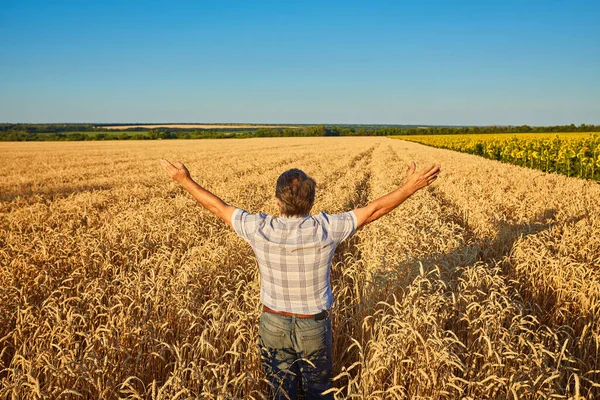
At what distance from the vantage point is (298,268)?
2762 mm

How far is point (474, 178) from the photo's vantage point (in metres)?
15.5

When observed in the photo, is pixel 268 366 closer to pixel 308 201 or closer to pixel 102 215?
pixel 308 201

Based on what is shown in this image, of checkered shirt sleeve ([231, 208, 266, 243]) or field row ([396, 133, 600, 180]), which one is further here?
field row ([396, 133, 600, 180])

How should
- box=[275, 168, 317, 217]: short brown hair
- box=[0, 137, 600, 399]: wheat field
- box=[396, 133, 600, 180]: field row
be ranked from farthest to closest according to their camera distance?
box=[396, 133, 600, 180]: field row, box=[0, 137, 600, 399]: wheat field, box=[275, 168, 317, 217]: short brown hair

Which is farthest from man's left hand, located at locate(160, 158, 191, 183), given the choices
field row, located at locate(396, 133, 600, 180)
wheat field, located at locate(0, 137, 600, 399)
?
field row, located at locate(396, 133, 600, 180)

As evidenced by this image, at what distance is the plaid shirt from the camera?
2699mm

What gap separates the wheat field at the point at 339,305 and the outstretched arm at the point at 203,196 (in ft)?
2.83

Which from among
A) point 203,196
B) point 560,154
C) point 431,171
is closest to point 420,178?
point 431,171

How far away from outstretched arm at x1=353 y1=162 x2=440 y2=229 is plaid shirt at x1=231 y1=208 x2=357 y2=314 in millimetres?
75

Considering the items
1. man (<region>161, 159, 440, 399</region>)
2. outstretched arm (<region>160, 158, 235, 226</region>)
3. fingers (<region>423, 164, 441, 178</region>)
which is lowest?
man (<region>161, 159, 440, 399</region>)

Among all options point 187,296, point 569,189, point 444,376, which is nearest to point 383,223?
point 187,296

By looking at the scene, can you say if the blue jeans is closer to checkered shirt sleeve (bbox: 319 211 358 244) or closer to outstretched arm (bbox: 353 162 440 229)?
checkered shirt sleeve (bbox: 319 211 358 244)

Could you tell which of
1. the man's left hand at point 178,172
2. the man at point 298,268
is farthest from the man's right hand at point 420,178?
the man's left hand at point 178,172

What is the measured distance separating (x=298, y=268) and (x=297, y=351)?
61 cm
